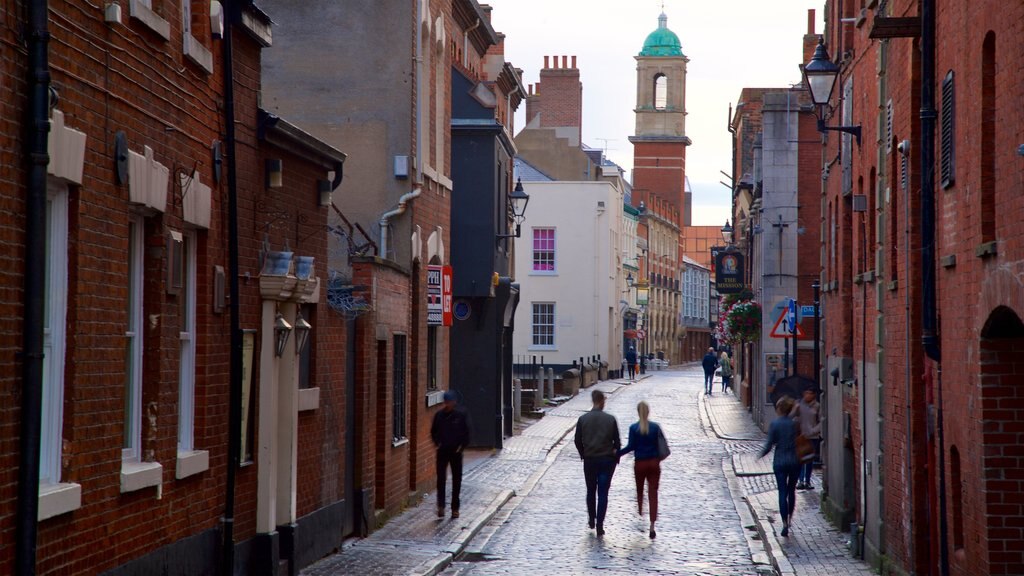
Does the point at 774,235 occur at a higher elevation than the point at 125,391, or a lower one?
higher

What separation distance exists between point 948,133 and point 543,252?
182 ft

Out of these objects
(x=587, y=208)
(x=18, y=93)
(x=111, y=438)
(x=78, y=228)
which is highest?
(x=587, y=208)

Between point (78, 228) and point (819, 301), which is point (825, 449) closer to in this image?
point (819, 301)

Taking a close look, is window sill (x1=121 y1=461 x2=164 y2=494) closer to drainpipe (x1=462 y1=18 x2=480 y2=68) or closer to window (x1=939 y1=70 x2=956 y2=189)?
window (x1=939 y1=70 x2=956 y2=189)

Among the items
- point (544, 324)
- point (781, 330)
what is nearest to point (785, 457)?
point (781, 330)

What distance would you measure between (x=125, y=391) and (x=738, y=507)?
13963 millimetres

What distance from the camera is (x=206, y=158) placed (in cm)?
1141

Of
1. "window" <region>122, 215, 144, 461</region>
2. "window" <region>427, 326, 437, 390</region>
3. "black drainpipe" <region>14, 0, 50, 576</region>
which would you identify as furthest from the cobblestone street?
"black drainpipe" <region>14, 0, 50, 576</region>

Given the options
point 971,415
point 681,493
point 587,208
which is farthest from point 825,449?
point 587,208

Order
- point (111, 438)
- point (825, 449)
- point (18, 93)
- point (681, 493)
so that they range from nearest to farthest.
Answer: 1. point (18, 93)
2. point (111, 438)
3. point (825, 449)
4. point (681, 493)

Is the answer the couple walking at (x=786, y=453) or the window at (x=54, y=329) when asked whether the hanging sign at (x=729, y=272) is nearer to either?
the couple walking at (x=786, y=453)

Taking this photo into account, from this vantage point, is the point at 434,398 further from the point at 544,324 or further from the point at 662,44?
the point at 662,44

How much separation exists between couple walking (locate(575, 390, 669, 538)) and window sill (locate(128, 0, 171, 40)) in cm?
955

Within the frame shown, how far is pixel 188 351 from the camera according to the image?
36.8 feet
